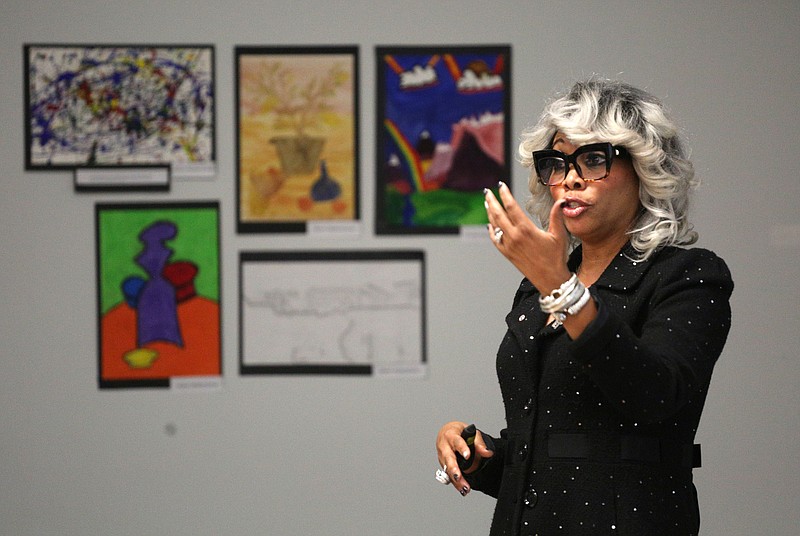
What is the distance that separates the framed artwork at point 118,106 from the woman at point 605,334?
2.19m

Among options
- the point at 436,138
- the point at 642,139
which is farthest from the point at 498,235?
the point at 436,138

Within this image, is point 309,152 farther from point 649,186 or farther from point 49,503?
point 649,186

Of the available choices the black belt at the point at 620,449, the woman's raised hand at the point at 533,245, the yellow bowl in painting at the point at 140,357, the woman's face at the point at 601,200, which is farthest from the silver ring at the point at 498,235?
the yellow bowl in painting at the point at 140,357

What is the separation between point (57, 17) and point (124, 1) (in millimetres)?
267

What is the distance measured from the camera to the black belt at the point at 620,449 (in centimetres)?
157

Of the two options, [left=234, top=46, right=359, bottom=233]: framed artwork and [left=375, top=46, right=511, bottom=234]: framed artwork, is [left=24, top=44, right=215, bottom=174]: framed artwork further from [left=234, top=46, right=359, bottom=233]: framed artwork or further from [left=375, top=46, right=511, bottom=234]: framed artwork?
[left=375, top=46, right=511, bottom=234]: framed artwork

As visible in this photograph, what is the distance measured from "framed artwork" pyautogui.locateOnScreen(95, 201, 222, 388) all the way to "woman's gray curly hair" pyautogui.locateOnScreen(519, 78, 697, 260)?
219cm

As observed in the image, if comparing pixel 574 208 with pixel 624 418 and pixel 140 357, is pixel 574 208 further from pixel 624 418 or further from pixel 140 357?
pixel 140 357

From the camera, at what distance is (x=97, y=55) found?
3.71m

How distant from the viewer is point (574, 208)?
66.7 inches

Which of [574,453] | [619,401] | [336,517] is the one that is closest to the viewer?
[619,401]

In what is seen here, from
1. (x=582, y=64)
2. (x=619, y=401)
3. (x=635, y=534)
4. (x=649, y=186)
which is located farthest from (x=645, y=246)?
(x=582, y=64)

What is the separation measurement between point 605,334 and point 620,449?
29 cm

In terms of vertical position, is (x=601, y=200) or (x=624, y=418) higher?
(x=601, y=200)
